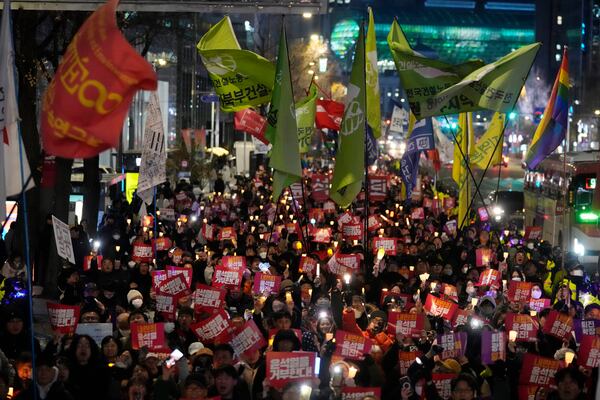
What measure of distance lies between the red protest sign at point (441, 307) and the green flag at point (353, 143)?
333 centimetres

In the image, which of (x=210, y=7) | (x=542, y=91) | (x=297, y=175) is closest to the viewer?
(x=210, y=7)

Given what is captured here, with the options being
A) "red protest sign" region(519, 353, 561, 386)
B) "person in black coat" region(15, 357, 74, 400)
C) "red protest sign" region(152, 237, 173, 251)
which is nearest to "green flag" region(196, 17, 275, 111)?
"red protest sign" region(152, 237, 173, 251)

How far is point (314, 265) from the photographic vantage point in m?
17.1

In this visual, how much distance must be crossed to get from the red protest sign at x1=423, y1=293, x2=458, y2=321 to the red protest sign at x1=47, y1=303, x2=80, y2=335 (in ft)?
13.2

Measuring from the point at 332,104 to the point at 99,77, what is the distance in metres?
21.3

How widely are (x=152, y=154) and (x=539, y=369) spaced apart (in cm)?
984

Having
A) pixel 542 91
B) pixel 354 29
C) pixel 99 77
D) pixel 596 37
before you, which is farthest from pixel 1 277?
pixel 354 29

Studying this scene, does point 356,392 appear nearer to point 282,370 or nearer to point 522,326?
point 282,370

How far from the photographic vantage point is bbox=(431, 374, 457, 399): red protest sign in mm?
9375

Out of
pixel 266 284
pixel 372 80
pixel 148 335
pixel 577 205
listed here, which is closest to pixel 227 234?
pixel 372 80

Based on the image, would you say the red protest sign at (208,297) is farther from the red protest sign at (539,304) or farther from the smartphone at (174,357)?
the red protest sign at (539,304)

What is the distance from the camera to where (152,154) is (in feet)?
60.8

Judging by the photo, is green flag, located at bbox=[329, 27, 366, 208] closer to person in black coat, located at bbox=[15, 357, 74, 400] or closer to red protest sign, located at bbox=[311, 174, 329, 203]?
person in black coat, located at bbox=[15, 357, 74, 400]

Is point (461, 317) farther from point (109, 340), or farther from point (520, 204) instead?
point (520, 204)
